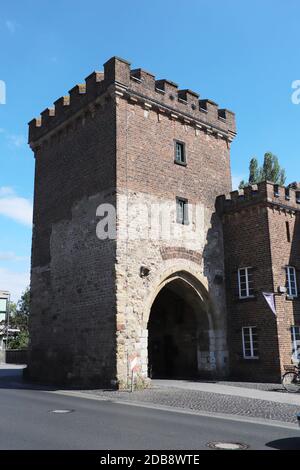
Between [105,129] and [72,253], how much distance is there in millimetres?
5053

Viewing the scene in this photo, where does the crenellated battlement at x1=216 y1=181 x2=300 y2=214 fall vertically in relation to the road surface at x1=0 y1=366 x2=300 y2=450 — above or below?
above

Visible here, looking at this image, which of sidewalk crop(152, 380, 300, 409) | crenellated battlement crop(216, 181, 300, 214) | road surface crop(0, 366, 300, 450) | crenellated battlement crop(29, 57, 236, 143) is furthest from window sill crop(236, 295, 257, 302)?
road surface crop(0, 366, 300, 450)

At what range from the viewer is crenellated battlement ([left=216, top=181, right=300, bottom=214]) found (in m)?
19.9

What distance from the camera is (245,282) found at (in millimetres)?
20078

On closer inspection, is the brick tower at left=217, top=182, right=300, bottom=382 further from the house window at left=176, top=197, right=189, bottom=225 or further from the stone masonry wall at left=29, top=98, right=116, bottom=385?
the stone masonry wall at left=29, top=98, right=116, bottom=385

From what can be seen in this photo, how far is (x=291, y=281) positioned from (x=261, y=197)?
3.68m

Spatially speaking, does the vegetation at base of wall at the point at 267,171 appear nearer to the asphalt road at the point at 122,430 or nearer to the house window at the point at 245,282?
the house window at the point at 245,282

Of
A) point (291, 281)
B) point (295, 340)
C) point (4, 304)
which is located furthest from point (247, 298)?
point (4, 304)

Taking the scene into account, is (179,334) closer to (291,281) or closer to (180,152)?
(291,281)

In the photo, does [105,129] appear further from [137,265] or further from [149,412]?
[149,412]

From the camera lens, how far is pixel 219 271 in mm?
20734

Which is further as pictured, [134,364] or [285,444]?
[134,364]

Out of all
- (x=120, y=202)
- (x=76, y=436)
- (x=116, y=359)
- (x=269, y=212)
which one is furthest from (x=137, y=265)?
(x=76, y=436)

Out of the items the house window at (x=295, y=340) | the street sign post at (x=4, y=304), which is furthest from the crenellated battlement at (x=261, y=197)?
the street sign post at (x=4, y=304)
